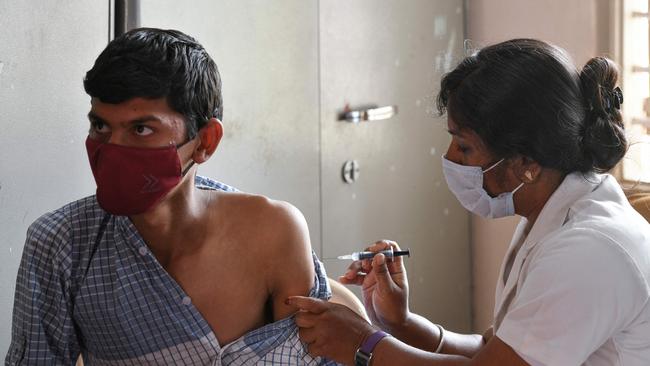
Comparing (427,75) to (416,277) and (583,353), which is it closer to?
(416,277)

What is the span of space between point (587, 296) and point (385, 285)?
0.63 meters

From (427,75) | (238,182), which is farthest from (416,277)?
(238,182)

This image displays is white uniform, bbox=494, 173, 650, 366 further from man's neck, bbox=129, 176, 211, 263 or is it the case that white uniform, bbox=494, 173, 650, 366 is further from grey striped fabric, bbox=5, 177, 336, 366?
man's neck, bbox=129, 176, 211, 263

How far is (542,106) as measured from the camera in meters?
1.79

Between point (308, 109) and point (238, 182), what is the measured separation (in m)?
0.43

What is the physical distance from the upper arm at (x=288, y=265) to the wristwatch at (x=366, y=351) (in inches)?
6.5

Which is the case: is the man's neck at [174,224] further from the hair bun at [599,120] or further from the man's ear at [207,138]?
the hair bun at [599,120]

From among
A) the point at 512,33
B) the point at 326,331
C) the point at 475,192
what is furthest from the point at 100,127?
the point at 512,33

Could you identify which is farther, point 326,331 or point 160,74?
point 326,331

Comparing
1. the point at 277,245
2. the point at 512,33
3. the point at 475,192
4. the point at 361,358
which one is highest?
the point at 512,33

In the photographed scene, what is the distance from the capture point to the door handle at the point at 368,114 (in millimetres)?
3416

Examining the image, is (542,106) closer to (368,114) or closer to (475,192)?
(475,192)

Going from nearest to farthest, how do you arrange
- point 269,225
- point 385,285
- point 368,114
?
point 269,225 → point 385,285 → point 368,114

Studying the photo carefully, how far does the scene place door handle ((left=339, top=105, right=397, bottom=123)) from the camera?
3.42 meters
